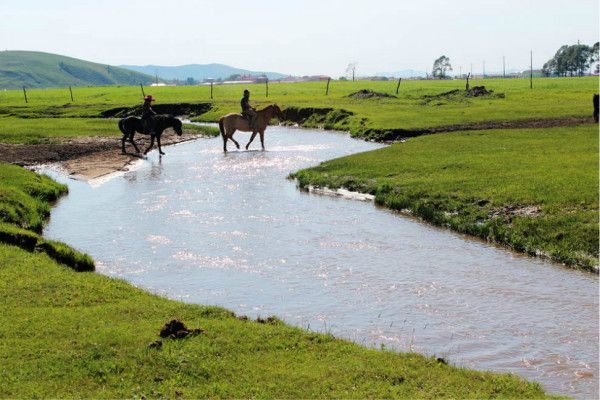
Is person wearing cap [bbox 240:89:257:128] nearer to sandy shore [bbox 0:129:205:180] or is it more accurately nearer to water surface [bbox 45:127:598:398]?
sandy shore [bbox 0:129:205:180]

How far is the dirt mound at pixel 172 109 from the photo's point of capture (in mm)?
77938

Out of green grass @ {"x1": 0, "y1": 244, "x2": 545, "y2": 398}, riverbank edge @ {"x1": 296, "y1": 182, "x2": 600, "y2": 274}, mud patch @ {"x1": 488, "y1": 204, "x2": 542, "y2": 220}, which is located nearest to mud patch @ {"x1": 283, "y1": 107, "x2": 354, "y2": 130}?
riverbank edge @ {"x1": 296, "y1": 182, "x2": 600, "y2": 274}

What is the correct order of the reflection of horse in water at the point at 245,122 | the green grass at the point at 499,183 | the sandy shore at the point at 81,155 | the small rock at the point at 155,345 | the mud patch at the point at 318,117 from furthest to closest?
the mud patch at the point at 318,117 < the reflection of horse in water at the point at 245,122 < the sandy shore at the point at 81,155 < the green grass at the point at 499,183 < the small rock at the point at 155,345

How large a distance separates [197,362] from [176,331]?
4.16 feet

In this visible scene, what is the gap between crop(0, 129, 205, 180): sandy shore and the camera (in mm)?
37250

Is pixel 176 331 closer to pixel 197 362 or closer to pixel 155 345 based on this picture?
pixel 155 345

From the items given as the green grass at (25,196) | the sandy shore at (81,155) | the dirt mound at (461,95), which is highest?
the dirt mound at (461,95)

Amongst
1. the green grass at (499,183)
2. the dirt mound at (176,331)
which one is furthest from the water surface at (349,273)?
the dirt mound at (176,331)

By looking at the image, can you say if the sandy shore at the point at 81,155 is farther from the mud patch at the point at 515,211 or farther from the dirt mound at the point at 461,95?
the dirt mound at the point at 461,95

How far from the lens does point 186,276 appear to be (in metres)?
17.4

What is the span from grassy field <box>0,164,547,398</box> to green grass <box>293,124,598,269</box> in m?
8.64

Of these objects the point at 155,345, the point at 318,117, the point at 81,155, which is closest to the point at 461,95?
the point at 318,117

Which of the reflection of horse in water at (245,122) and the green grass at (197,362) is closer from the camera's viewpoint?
the green grass at (197,362)

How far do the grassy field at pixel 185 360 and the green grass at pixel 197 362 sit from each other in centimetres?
2
